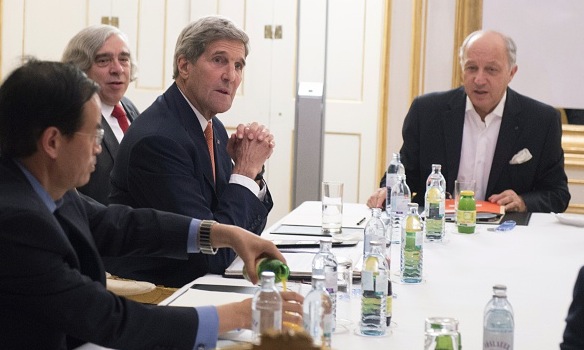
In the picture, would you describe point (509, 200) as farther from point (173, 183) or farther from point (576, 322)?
point (576, 322)

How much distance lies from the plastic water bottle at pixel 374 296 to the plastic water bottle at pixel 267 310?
274 mm

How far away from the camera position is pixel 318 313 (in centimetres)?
167

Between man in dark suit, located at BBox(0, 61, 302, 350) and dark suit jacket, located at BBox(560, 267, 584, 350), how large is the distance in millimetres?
526

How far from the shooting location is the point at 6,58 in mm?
6340

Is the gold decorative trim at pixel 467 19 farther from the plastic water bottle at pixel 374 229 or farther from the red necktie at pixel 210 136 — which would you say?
the plastic water bottle at pixel 374 229

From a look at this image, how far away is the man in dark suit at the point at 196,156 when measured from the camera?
2.67 metres

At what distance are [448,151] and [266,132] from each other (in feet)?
4.13

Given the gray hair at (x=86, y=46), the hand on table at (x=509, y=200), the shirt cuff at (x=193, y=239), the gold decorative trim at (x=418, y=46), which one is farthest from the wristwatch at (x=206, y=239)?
the gold decorative trim at (x=418, y=46)

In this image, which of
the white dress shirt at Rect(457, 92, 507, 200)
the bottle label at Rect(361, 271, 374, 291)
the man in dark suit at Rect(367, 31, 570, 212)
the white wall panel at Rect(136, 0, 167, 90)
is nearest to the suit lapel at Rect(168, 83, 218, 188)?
the bottle label at Rect(361, 271, 374, 291)

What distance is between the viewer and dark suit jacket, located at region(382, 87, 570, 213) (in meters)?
3.95

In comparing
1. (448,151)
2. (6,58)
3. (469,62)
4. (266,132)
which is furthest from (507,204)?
(6,58)

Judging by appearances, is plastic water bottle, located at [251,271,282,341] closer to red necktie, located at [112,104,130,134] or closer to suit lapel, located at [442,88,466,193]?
suit lapel, located at [442,88,466,193]

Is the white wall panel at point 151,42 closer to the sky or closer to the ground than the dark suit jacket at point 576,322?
closer to the sky

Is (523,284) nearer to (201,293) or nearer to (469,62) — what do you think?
(201,293)
